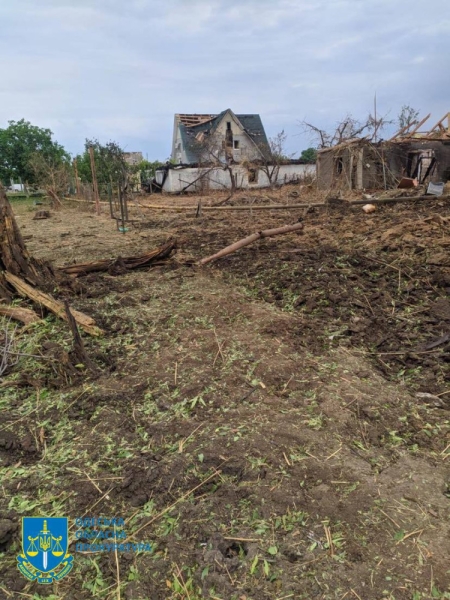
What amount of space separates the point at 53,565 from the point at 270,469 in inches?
40.0

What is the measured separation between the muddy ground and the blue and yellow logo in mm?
42

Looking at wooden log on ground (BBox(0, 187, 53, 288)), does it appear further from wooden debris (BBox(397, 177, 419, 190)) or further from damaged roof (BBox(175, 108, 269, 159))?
damaged roof (BBox(175, 108, 269, 159))

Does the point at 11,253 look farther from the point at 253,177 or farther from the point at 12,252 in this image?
the point at 253,177

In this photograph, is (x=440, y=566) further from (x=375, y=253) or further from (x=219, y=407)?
(x=375, y=253)

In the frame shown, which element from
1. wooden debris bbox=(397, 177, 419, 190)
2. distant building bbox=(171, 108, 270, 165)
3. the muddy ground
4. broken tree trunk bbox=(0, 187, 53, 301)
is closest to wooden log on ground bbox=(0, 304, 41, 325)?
the muddy ground

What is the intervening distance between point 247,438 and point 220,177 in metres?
28.4

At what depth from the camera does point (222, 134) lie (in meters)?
32.5

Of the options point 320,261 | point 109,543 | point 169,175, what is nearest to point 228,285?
point 320,261

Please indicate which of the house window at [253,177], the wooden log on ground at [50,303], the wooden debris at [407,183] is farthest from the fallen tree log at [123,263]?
the house window at [253,177]

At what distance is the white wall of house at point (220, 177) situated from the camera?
27.2 m

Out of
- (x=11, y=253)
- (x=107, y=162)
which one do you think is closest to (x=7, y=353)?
(x=11, y=253)

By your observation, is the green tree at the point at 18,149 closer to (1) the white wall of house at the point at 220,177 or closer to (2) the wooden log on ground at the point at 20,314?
(1) the white wall of house at the point at 220,177

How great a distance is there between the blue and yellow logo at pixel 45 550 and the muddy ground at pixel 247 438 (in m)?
0.04

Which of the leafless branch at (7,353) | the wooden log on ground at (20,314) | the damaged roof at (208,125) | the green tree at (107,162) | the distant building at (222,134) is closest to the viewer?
the leafless branch at (7,353)
